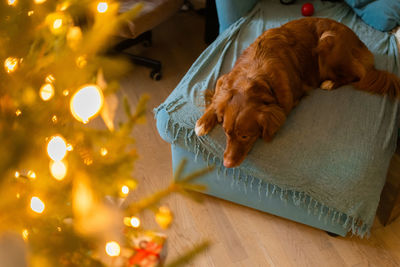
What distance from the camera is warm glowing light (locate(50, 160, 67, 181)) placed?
70cm

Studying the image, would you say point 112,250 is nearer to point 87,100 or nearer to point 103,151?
point 103,151

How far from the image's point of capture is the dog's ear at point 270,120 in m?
1.53

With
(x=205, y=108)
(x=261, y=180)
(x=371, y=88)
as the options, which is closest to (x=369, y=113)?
(x=371, y=88)

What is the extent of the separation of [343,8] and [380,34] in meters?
0.34

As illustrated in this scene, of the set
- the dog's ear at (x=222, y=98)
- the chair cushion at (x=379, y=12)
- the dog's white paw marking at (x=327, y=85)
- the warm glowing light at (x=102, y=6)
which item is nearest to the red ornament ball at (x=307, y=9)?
the chair cushion at (x=379, y=12)

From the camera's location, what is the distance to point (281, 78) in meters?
1.69

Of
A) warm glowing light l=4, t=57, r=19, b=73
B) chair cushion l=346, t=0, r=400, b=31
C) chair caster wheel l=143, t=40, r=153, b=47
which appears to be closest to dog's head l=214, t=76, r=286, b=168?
warm glowing light l=4, t=57, r=19, b=73

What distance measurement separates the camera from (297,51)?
1.86m

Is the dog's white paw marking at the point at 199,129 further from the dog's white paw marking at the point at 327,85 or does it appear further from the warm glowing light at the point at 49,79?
the warm glowing light at the point at 49,79

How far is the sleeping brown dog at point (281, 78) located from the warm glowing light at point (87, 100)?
88 cm

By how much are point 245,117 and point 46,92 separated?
911 mm

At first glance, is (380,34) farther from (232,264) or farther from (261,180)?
(232,264)

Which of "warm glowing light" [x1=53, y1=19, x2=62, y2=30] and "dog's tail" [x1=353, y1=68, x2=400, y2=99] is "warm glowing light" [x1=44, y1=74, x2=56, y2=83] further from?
"dog's tail" [x1=353, y1=68, x2=400, y2=99]

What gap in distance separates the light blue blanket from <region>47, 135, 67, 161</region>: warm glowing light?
3.15 ft
